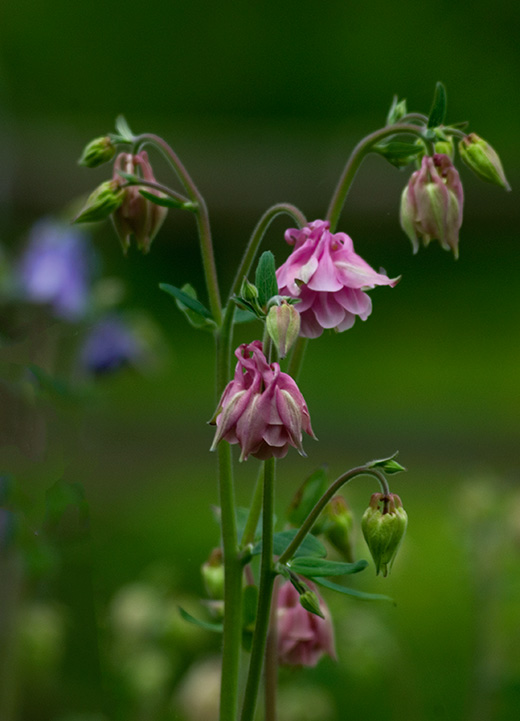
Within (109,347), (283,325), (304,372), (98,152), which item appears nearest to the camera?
(283,325)

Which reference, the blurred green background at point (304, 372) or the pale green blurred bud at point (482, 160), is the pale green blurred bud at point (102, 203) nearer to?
the pale green blurred bud at point (482, 160)

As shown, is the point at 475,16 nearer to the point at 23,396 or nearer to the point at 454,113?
the point at 454,113

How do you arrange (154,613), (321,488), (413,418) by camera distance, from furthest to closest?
(413,418) < (154,613) < (321,488)

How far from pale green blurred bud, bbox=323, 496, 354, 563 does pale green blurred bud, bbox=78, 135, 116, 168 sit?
0.71 feet

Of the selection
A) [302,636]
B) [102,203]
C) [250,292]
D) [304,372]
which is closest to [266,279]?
[250,292]

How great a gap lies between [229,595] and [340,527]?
0.08 metres

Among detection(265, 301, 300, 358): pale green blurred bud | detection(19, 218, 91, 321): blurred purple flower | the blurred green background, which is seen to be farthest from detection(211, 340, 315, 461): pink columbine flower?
detection(19, 218, 91, 321): blurred purple flower

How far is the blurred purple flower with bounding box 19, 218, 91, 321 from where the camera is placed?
947mm

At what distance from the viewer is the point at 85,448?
104 centimetres

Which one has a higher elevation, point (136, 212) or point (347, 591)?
point (136, 212)

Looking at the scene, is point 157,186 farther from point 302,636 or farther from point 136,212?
point 302,636

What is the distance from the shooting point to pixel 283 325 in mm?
398

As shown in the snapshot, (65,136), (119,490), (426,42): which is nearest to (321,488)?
(119,490)

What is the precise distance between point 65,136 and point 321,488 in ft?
5.77
